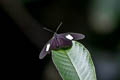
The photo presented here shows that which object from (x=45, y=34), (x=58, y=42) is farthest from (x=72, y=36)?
(x=45, y=34)

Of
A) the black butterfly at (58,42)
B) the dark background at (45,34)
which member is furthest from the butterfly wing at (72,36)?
the dark background at (45,34)

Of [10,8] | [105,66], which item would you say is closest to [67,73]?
[105,66]

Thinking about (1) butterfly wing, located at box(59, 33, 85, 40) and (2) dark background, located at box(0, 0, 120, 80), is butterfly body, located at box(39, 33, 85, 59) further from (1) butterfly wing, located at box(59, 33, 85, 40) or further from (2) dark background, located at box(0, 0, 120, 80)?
(2) dark background, located at box(0, 0, 120, 80)

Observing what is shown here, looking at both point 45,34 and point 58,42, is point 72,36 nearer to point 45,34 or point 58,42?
point 58,42

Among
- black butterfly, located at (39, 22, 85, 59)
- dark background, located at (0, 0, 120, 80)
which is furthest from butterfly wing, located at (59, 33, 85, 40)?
dark background, located at (0, 0, 120, 80)

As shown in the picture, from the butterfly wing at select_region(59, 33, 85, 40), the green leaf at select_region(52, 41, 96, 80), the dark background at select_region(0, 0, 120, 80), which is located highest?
the butterfly wing at select_region(59, 33, 85, 40)

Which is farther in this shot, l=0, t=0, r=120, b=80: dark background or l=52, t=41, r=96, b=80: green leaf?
l=0, t=0, r=120, b=80: dark background

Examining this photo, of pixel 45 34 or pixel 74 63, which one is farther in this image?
pixel 45 34

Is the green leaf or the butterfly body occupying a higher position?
the butterfly body
